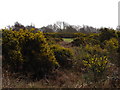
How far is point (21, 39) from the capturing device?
589cm

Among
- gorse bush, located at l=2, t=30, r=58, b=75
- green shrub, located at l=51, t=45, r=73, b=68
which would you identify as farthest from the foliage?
gorse bush, located at l=2, t=30, r=58, b=75

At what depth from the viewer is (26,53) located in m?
5.94

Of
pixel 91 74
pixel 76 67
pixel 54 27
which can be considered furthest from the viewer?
pixel 54 27

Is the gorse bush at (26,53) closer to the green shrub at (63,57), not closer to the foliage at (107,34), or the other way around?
the green shrub at (63,57)

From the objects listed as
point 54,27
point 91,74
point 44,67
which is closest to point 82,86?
point 91,74

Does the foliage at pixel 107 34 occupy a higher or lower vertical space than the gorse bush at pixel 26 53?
higher

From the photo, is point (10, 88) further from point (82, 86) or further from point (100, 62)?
point (100, 62)

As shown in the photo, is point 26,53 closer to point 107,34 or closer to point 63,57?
point 63,57

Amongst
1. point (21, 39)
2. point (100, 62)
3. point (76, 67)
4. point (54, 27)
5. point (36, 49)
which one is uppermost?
point (54, 27)

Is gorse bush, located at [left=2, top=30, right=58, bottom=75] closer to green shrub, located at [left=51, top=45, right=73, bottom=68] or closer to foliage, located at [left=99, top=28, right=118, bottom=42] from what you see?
green shrub, located at [left=51, top=45, right=73, bottom=68]

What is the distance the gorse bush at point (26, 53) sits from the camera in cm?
544

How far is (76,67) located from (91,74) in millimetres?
2026

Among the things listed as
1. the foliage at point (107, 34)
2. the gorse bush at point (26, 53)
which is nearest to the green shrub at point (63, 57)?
the gorse bush at point (26, 53)

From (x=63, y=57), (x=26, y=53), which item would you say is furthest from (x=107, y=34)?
(x=26, y=53)
